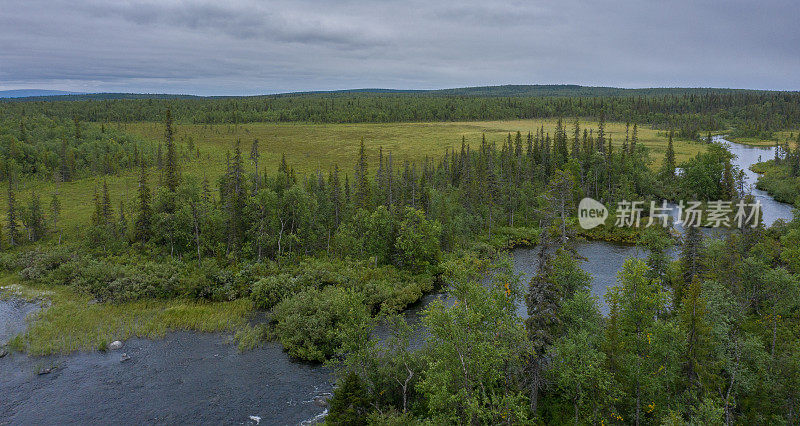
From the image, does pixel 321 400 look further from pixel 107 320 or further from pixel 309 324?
pixel 107 320

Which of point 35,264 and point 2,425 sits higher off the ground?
point 35,264

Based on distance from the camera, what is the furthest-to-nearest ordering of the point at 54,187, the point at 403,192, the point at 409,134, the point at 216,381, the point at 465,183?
1. the point at 409,134
2. the point at 54,187
3. the point at 465,183
4. the point at 403,192
5. the point at 216,381

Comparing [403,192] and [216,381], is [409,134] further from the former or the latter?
[216,381]

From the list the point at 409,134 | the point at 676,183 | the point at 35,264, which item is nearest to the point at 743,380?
the point at 35,264

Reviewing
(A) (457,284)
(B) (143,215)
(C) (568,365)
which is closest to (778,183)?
(C) (568,365)

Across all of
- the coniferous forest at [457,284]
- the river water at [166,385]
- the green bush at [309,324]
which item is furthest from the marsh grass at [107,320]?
the green bush at [309,324]

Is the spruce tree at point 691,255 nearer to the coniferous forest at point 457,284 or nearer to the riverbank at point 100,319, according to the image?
the coniferous forest at point 457,284

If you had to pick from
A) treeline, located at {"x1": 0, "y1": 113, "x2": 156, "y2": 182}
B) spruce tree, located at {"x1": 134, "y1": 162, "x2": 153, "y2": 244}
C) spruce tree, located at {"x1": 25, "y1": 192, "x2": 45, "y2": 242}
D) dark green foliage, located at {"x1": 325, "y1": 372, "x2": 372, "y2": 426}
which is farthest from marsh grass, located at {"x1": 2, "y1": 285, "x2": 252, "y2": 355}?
treeline, located at {"x1": 0, "y1": 113, "x2": 156, "y2": 182}

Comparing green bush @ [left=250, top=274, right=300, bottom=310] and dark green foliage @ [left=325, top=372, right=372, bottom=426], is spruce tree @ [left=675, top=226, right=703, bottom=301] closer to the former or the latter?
dark green foliage @ [left=325, top=372, right=372, bottom=426]
